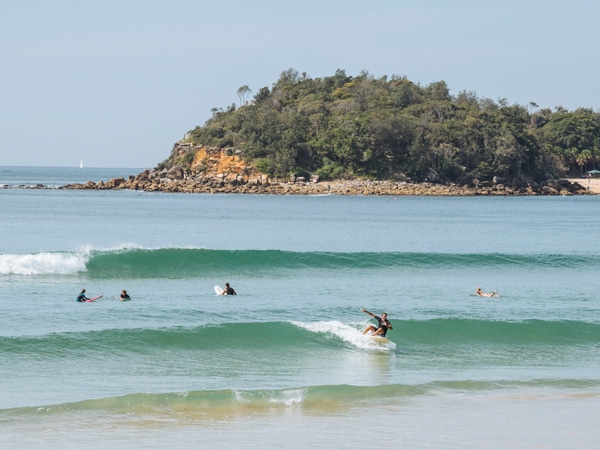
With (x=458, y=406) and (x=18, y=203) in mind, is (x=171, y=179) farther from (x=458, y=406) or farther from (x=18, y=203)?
(x=458, y=406)

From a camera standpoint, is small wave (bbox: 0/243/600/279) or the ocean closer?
the ocean

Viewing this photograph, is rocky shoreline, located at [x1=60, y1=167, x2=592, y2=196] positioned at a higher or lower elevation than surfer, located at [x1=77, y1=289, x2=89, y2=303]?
higher

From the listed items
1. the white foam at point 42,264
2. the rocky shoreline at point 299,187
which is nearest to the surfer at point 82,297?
the white foam at point 42,264

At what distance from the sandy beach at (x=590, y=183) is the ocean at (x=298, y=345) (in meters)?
70.2

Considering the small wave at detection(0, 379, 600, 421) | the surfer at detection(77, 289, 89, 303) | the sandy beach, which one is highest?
the sandy beach

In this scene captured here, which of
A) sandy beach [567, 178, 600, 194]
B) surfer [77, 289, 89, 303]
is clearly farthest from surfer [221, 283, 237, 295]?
sandy beach [567, 178, 600, 194]

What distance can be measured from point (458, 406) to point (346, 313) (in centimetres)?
913

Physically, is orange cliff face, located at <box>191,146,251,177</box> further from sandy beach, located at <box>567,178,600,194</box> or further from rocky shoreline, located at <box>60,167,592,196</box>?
sandy beach, located at <box>567,178,600,194</box>

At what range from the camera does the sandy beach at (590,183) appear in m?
111

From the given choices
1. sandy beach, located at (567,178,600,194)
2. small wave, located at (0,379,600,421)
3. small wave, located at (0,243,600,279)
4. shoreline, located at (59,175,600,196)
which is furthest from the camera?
sandy beach, located at (567,178,600,194)

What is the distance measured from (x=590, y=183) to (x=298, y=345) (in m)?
104

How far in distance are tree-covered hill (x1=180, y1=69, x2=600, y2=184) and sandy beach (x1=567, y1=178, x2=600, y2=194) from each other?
3.36m

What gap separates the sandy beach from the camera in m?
111

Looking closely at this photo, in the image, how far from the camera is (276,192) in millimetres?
96875
